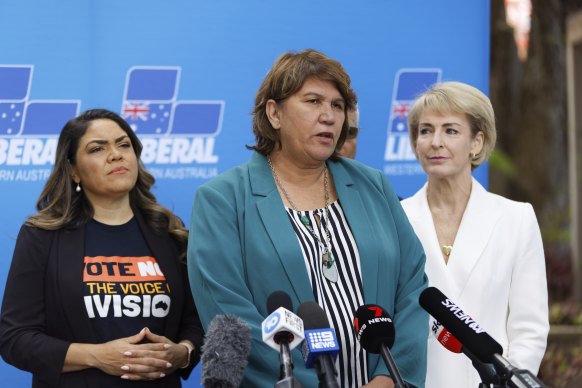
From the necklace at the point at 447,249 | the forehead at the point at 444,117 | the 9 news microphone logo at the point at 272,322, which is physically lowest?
the 9 news microphone logo at the point at 272,322

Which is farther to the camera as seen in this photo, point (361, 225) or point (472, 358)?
point (361, 225)

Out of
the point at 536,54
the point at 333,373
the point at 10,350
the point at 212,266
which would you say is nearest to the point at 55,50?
the point at 10,350

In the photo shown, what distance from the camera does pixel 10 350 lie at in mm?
3904

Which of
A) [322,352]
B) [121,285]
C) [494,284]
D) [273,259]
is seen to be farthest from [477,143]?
[322,352]

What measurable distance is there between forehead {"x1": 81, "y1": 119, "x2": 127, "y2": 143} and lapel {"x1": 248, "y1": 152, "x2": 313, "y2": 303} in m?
Result: 0.86

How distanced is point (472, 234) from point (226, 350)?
5.75 feet

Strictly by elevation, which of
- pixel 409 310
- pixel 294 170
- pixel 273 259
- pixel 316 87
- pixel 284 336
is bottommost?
pixel 284 336

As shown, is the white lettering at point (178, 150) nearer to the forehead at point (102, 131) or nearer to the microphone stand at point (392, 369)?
the forehead at point (102, 131)

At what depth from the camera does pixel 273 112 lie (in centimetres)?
371

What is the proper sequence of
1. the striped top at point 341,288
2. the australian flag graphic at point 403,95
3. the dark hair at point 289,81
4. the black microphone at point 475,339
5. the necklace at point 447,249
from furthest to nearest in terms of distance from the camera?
the australian flag graphic at point 403,95
the necklace at point 447,249
the dark hair at point 289,81
the striped top at point 341,288
the black microphone at point 475,339

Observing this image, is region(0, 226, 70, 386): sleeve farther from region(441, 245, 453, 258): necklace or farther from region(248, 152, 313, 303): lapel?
region(441, 245, 453, 258): necklace

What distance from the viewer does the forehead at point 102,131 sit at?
4.25 meters

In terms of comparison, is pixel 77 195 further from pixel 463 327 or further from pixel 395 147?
pixel 463 327

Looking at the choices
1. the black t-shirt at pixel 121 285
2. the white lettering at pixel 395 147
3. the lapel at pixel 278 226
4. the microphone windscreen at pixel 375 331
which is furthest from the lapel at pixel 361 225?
the white lettering at pixel 395 147
